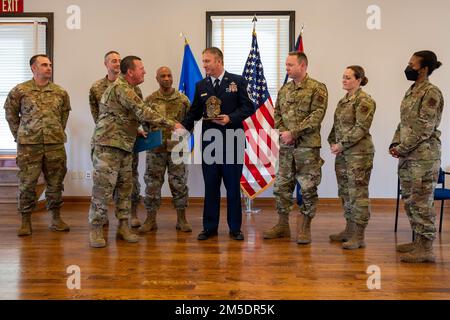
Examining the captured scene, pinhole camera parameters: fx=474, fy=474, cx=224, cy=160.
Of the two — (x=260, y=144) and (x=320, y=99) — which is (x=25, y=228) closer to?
(x=260, y=144)

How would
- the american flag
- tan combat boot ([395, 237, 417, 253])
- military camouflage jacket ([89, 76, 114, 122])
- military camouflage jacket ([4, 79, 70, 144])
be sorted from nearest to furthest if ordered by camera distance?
1. tan combat boot ([395, 237, 417, 253])
2. military camouflage jacket ([4, 79, 70, 144])
3. military camouflage jacket ([89, 76, 114, 122])
4. the american flag

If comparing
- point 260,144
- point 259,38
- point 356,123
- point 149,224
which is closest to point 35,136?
point 149,224

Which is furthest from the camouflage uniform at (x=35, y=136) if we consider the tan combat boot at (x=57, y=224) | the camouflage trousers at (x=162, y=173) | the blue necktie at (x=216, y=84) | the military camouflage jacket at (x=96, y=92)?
the blue necktie at (x=216, y=84)

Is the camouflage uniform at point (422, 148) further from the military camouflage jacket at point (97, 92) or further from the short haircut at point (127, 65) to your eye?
the military camouflage jacket at point (97, 92)

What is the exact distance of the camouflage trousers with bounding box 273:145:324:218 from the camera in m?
4.14

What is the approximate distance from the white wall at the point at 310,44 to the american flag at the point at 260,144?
613mm

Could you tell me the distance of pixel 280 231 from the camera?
4430 mm

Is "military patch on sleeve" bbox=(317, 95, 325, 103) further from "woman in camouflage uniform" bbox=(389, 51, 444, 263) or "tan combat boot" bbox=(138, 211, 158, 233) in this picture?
"tan combat boot" bbox=(138, 211, 158, 233)

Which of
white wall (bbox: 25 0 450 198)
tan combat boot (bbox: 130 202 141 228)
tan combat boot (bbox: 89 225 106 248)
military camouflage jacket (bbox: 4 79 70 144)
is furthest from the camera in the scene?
white wall (bbox: 25 0 450 198)

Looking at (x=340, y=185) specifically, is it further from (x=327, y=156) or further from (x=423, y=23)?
(x=423, y=23)

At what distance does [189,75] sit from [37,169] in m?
2.36

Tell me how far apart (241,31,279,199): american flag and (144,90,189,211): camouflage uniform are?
1.46m

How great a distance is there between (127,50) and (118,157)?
2.89 metres

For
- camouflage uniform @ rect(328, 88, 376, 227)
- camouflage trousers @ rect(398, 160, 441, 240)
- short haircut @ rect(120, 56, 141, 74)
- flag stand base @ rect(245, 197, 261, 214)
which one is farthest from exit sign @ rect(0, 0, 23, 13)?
camouflage trousers @ rect(398, 160, 441, 240)
